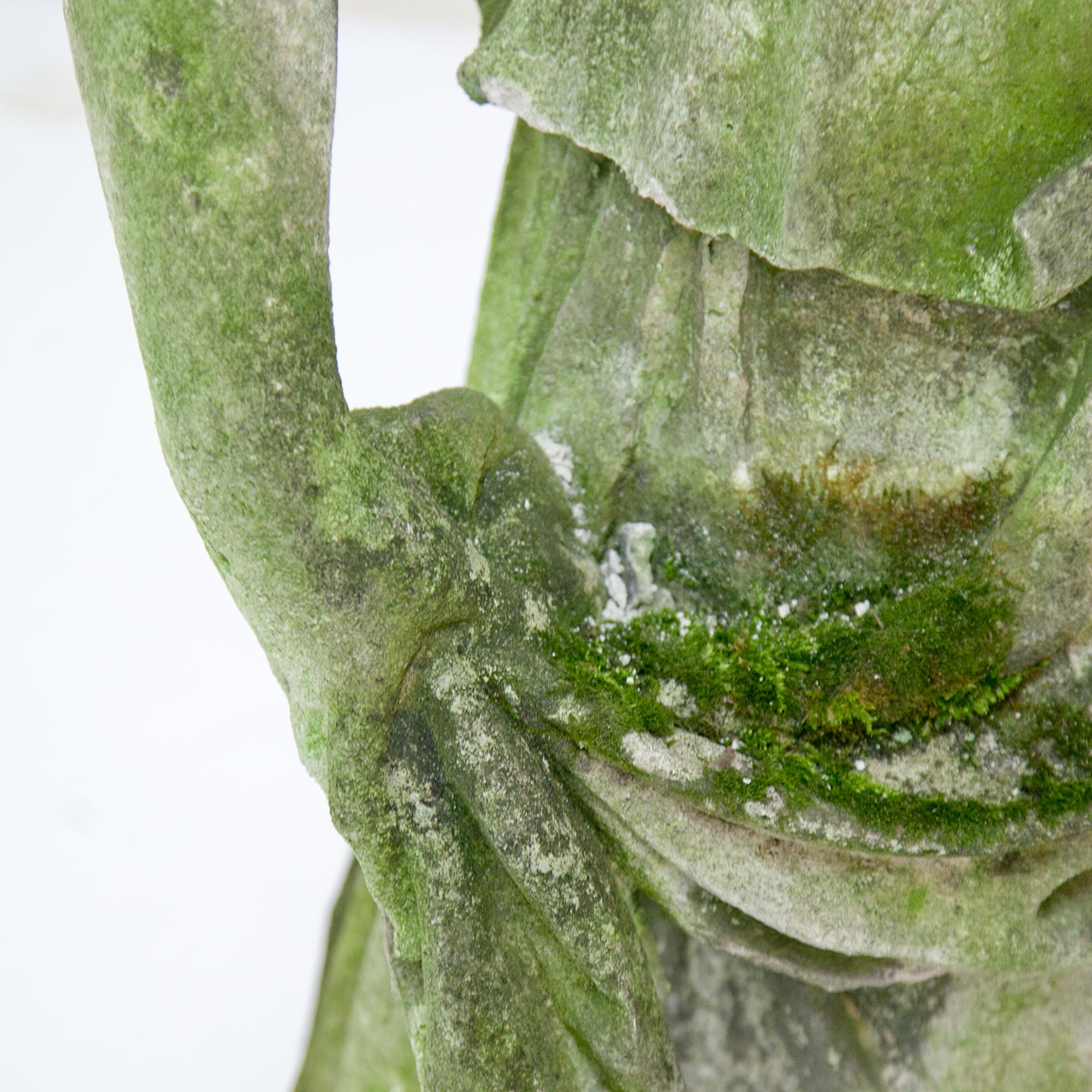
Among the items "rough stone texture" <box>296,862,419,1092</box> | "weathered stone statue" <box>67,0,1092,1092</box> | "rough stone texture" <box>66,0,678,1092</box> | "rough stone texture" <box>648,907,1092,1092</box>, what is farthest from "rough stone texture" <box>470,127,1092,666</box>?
"rough stone texture" <box>296,862,419,1092</box>

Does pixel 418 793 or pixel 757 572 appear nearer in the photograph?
pixel 418 793

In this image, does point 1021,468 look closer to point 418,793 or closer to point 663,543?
point 663,543

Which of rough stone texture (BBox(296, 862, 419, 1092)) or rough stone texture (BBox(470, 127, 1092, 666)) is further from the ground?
rough stone texture (BBox(470, 127, 1092, 666))

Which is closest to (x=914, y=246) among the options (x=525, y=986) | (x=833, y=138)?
(x=833, y=138)

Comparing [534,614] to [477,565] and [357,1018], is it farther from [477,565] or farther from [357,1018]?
[357,1018]

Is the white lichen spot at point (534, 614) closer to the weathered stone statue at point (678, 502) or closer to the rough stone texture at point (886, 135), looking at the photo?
the weathered stone statue at point (678, 502)

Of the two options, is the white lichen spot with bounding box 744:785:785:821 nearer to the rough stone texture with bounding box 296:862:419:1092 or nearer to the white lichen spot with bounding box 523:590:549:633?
the white lichen spot with bounding box 523:590:549:633

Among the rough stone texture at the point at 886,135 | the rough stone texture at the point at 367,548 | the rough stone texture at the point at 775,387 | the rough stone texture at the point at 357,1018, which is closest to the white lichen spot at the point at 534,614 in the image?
the rough stone texture at the point at 367,548
